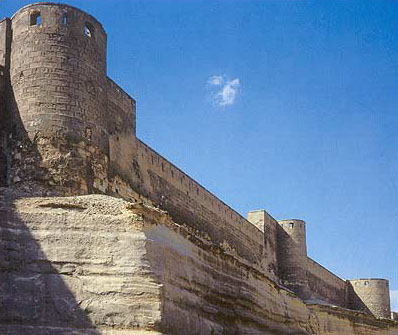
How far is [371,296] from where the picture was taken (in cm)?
3403

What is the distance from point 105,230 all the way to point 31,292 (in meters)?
0.62

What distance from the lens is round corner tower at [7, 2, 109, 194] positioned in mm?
12266

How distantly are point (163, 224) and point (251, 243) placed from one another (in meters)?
18.5

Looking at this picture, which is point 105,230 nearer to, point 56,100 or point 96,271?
point 96,271

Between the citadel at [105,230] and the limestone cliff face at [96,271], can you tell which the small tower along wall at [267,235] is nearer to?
the citadel at [105,230]

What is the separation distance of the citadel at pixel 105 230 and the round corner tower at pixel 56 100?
2cm

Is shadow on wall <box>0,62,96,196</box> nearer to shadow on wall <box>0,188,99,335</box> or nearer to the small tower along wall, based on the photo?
shadow on wall <box>0,188,99,335</box>

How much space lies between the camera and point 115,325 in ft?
15.8

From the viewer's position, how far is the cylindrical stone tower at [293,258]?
1070 inches

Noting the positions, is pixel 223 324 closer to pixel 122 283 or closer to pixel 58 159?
pixel 122 283

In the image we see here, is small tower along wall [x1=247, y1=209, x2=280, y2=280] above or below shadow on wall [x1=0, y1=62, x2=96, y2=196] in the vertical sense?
above

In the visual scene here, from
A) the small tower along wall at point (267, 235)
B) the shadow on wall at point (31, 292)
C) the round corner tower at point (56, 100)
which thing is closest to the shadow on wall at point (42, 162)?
the round corner tower at point (56, 100)

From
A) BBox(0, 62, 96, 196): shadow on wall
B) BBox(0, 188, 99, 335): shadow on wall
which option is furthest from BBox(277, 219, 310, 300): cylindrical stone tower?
BBox(0, 188, 99, 335): shadow on wall

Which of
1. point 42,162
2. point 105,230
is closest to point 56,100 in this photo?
point 42,162
